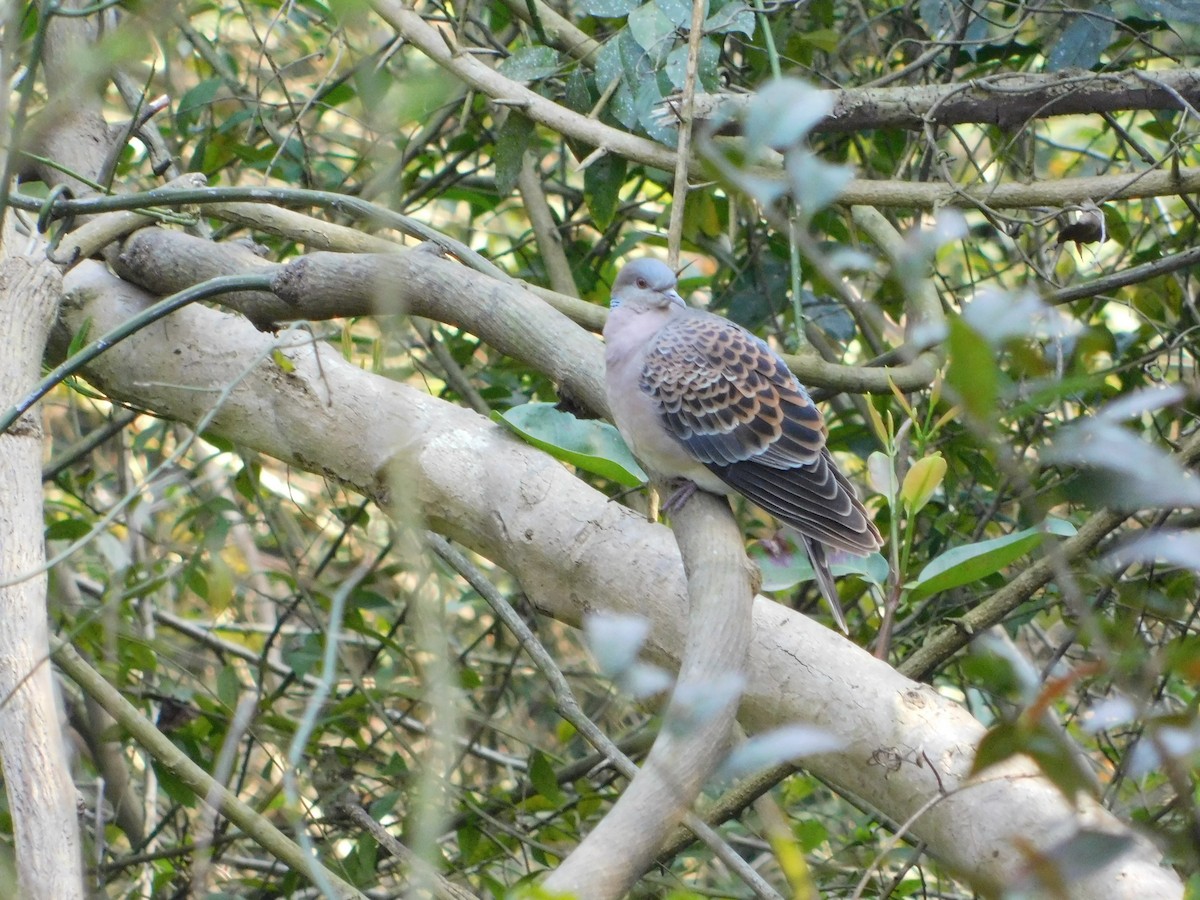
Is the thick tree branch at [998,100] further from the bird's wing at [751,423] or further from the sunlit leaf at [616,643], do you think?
the sunlit leaf at [616,643]

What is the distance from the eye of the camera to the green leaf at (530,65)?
2.57 metres

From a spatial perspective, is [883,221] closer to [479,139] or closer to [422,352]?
[479,139]

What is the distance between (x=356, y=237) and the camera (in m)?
2.21

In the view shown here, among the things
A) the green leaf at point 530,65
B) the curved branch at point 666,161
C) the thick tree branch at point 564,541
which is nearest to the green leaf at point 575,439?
the thick tree branch at point 564,541

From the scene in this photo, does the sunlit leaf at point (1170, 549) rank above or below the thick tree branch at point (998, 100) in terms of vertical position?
below

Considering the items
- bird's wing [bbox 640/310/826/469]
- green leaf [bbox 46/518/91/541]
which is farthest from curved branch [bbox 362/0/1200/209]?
green leaf [bbox 46/518/91/541]

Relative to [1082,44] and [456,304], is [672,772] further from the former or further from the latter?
[1082,44]

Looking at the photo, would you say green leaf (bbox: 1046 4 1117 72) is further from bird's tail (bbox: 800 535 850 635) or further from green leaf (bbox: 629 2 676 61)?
bird's tail (bbox: 800 535 850 635)

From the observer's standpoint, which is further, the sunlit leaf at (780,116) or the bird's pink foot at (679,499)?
the bird's pink foot at (679,499)

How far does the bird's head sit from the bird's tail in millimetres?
561

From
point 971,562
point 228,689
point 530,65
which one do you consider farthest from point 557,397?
point 971,562

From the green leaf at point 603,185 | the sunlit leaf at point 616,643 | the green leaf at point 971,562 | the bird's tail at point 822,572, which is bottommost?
the bird's tail at point 822,572

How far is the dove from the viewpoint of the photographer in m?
2.16

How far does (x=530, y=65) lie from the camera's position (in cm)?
258
